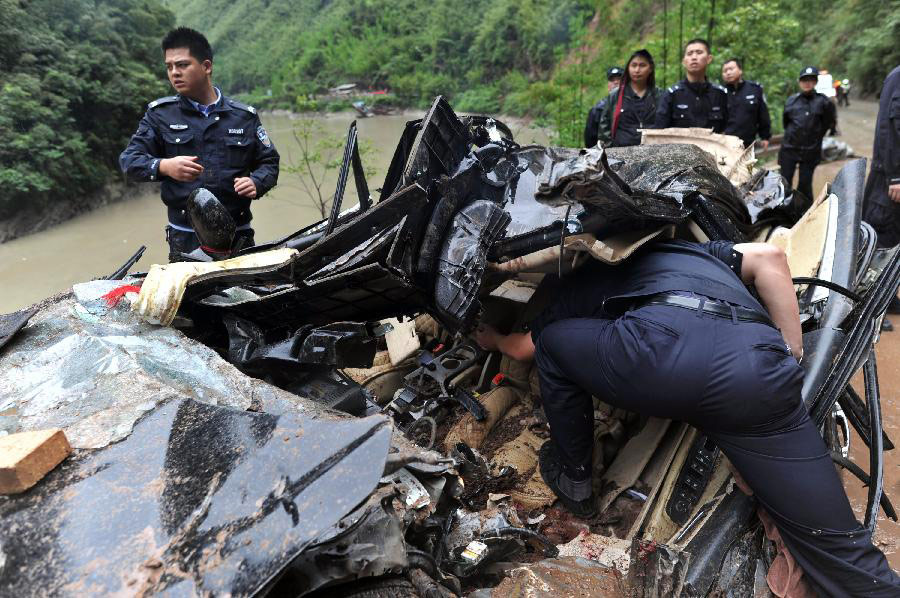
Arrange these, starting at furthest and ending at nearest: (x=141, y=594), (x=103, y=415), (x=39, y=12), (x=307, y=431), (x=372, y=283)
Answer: (x=39, y=12) < (x=372, y=283) < (x=103, y=415) < (x=307, y=431) < (x=141, y=594)

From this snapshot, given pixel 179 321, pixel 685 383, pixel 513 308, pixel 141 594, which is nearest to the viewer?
pixel 141 594

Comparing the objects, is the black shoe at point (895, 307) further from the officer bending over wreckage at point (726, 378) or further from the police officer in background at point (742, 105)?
the officer bending over wreckage at point (726, 378)

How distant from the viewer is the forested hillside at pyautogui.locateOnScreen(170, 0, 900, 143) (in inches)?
456

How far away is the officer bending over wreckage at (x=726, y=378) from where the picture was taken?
5.54 feet

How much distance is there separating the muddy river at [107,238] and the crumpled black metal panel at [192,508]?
7974 millimetres

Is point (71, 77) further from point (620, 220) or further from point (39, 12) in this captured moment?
point (620, 220)

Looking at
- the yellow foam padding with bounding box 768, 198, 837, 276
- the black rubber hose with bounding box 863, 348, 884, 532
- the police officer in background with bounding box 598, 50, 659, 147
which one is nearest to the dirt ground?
the black rubber hose with bounding box 863, 348, 884, 532

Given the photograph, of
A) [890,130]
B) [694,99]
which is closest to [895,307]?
[890,130]

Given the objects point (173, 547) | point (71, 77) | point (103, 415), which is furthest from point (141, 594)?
point (71, 77)

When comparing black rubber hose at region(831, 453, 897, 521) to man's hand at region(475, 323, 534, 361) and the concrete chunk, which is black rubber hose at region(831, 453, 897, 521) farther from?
the concrete chunk

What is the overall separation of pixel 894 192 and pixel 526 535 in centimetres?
407

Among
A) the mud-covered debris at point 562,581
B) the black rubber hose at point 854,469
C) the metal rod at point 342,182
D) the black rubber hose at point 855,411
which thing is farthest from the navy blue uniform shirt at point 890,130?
the mud-covered debris at point 562,581

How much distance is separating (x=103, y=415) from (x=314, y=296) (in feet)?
2.50

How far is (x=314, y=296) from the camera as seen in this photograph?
2.06m
